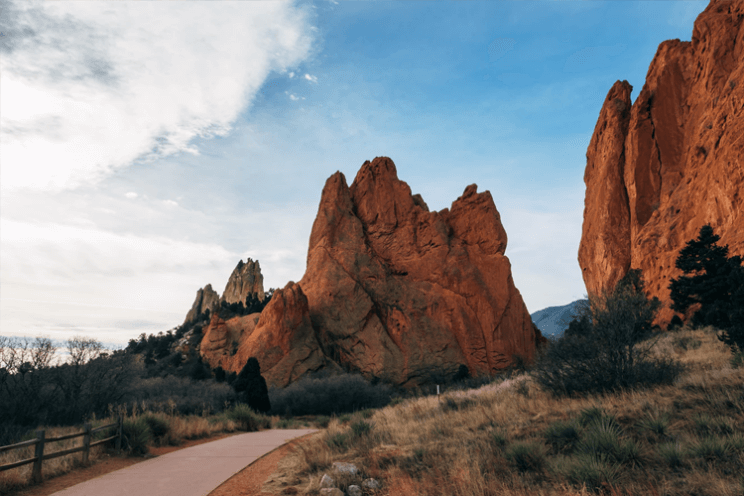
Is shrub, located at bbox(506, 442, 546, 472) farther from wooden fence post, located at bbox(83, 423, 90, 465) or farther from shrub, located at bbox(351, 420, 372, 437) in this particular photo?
wooden fence post, located at bbox(83, 423, 90, 465)

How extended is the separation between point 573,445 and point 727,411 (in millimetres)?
2971

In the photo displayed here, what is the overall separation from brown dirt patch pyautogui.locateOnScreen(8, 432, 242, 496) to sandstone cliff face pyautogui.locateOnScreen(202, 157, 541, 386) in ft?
83.9

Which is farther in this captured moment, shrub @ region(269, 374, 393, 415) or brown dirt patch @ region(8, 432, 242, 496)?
shrub @ region(269, 374, 393, 415)

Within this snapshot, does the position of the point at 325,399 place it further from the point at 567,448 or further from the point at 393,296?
the point at 567,448

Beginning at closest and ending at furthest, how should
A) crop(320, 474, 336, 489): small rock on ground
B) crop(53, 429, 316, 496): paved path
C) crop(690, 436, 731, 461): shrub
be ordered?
crop(690, 436, 731, 461): shrub, crop(320, 474, 336, 489): small rock on ground, crop(53, 429, 316, 496): paved path

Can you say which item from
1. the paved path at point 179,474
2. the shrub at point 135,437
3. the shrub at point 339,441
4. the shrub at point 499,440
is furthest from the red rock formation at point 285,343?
the shrub at point 499,440

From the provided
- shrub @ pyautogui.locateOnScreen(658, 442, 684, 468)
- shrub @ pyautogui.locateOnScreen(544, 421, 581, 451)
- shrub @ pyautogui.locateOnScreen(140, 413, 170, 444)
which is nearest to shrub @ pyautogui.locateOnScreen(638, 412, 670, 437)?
shrub @ pyautogui.locateOnScreen(658, 442, 684, 468)

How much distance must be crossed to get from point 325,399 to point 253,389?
571 cm

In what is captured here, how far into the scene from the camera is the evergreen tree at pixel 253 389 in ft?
84.0

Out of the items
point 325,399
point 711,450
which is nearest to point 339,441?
point 711,450

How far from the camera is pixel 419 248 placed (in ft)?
162

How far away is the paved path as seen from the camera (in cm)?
763

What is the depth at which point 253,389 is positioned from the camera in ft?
84.9

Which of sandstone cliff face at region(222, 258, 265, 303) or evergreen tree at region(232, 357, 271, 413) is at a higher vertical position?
sandstone cliff face at region(222, 258, 265, 303)
